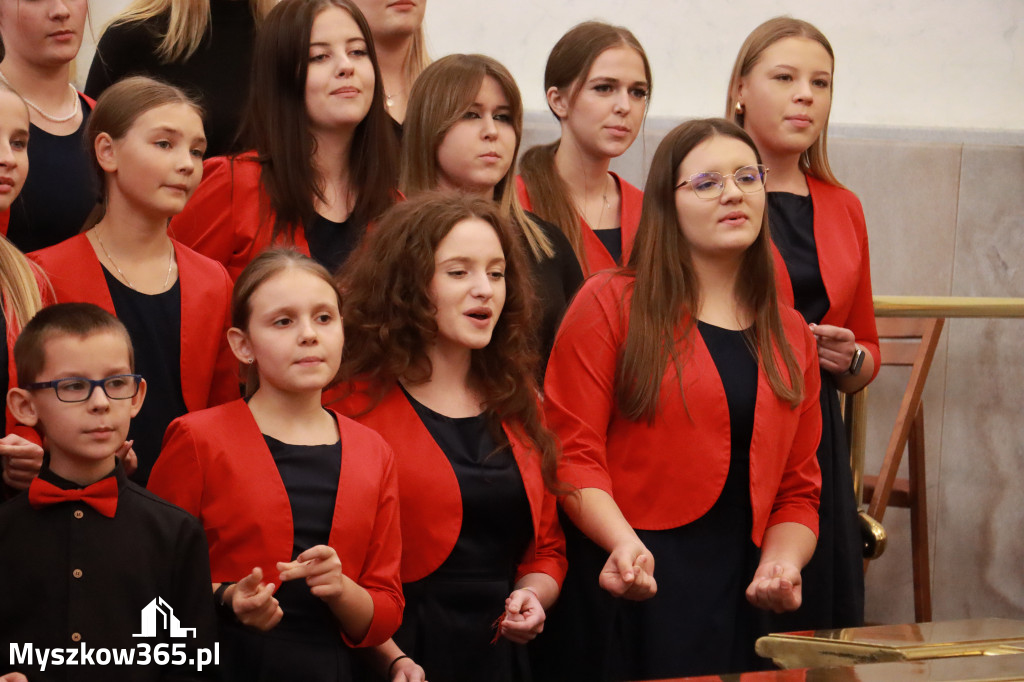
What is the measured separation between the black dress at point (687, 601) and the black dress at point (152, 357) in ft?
2.33

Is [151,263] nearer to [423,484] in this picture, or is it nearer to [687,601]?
[423,484]

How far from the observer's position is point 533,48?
3688 millimetres

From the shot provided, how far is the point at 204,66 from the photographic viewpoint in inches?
102

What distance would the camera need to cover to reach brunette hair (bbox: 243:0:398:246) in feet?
7.43

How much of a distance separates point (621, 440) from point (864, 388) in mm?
680

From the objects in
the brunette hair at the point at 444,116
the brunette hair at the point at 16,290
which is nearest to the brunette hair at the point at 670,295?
the brunette hair at the point at 444,116

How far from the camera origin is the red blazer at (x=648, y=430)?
2.12 meters

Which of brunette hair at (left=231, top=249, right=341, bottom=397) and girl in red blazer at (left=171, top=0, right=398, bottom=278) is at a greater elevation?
girl in red blazer at (left=171, top=0, right=398, bottom=278)

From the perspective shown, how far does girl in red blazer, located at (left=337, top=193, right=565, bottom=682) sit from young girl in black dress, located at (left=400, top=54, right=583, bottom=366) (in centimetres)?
24

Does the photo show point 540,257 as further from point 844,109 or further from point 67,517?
point 844,109

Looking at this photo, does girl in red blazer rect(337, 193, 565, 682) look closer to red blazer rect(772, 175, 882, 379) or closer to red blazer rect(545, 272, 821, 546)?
red blazer rect(545, 272, 821, 546)

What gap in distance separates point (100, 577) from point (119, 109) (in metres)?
0.83

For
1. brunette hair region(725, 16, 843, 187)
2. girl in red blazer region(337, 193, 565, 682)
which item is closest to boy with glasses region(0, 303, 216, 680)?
girl in red blazer region(337, 193, 565, 682)

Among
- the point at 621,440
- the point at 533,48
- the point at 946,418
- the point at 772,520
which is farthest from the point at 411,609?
the point at 946,418
